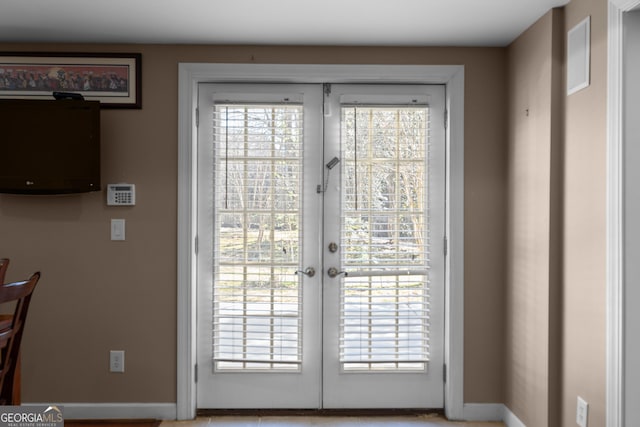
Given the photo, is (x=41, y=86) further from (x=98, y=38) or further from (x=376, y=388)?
(x=376, y=388)

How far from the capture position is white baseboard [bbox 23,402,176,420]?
3279 millimetres

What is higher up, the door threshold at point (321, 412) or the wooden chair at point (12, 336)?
the wooden chair at point (12, 336)

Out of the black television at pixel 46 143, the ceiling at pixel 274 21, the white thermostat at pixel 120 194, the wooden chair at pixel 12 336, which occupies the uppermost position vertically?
the ceiling at pixel 274 21

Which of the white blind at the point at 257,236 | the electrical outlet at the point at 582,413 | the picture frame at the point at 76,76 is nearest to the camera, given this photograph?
the electrical outlet at the point at 582,413

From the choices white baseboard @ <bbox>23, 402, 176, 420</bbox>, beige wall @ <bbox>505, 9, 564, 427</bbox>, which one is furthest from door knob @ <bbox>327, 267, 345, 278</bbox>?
white baseboard @ <bbox>23, 402, 176, 420</bbox>

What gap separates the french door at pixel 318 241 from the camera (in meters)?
3.35

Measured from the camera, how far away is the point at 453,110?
329 cm

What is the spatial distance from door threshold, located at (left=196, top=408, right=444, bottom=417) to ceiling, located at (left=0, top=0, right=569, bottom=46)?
2188 mm

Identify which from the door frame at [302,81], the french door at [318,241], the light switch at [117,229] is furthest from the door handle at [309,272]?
the light switch at [117,229]

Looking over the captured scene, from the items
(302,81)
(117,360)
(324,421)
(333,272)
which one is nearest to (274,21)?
(302,81)

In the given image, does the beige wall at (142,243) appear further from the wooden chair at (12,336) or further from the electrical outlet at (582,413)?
the wooden chair at (12,336)

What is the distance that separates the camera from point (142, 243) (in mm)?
3291

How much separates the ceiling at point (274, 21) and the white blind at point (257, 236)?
1.60 feet

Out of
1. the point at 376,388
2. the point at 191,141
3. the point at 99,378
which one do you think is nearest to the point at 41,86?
the point at 191,141
